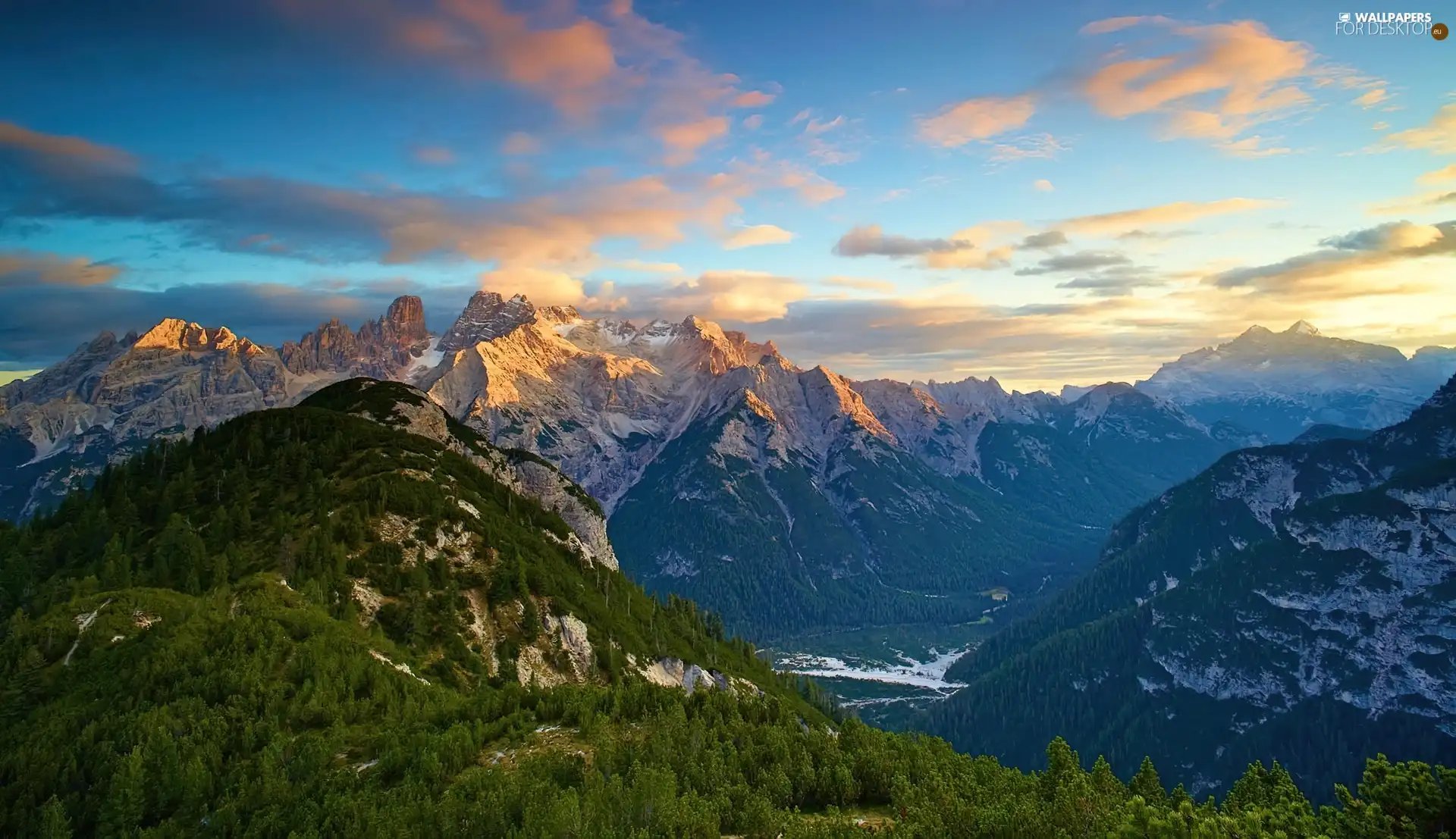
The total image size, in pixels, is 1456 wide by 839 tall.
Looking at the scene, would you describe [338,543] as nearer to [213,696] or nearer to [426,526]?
[426,526]

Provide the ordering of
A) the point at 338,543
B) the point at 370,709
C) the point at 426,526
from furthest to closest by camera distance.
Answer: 1. the point at 426,526
2. the point at 338,543
3. the point at 370,709

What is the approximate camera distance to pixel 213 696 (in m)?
83.8

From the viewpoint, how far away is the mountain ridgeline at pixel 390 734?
62406 millimetres

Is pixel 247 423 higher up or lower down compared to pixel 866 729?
higher up

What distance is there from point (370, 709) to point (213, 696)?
16482 millimetres

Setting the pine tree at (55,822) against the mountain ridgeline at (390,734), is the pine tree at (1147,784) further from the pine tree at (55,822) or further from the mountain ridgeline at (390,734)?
the pine tree at (55,822)

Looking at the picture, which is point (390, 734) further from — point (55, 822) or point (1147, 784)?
point (1147, 784)

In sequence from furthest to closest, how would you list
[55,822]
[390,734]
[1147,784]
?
[390,734] < [1147,784] < [55,822]

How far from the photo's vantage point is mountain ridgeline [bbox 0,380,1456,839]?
6241 cm

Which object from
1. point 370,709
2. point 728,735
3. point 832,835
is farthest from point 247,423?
point 832,835

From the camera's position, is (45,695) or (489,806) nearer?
(489,806)

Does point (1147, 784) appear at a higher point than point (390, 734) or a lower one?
lower

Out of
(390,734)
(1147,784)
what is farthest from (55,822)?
(1147,784)

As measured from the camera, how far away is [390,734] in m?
79.5
